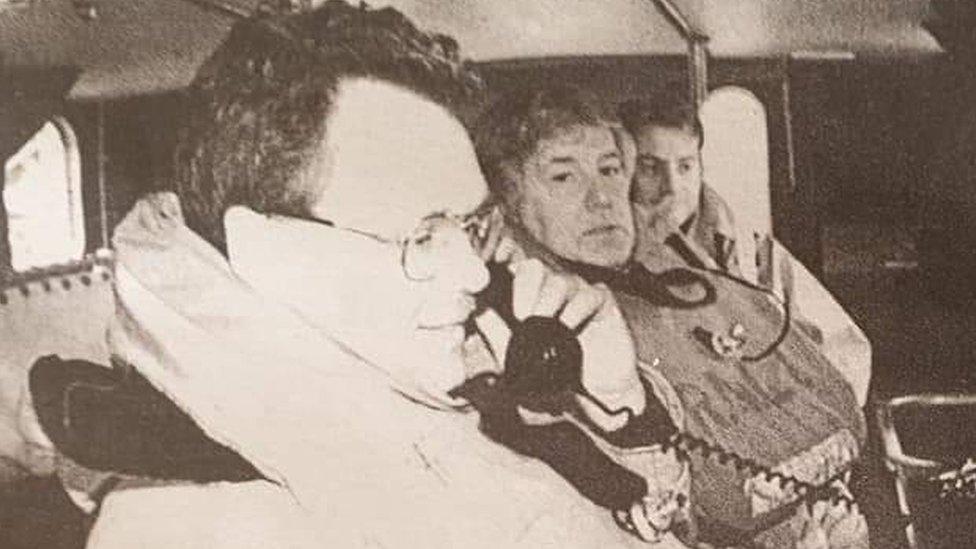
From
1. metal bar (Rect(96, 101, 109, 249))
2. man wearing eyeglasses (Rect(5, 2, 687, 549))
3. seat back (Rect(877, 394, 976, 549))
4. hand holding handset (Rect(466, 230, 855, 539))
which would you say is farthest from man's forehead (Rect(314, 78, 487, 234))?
seat back (Rect(877, 394, 976, 549))

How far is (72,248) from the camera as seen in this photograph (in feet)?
4.59

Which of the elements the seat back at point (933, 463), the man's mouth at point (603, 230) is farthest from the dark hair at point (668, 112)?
the seat back at point (933, 463)

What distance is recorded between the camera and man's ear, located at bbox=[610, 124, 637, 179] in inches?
56.3

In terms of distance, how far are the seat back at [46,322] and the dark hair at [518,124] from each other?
17.3 inches

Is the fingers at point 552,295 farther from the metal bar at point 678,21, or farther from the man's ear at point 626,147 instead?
the metal bar at point 678,21

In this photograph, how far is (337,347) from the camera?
1.38m

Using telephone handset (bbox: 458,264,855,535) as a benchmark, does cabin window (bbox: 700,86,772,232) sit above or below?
above

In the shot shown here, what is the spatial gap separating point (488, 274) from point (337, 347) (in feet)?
0.61

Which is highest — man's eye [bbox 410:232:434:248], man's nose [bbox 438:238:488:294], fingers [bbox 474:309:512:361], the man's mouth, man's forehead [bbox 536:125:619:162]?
man's forehead [bbox 536:125:619:162]

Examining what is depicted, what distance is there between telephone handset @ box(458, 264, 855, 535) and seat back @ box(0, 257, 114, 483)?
16.1 inches

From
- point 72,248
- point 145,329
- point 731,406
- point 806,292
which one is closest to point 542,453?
point 731,406

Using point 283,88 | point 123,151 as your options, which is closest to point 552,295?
point 283,88

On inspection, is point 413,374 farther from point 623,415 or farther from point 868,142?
point 868,142

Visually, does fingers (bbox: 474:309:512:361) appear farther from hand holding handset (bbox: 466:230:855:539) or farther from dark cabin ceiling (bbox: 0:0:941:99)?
dark cabin ceiling (bbox: 0:0:941:99)
